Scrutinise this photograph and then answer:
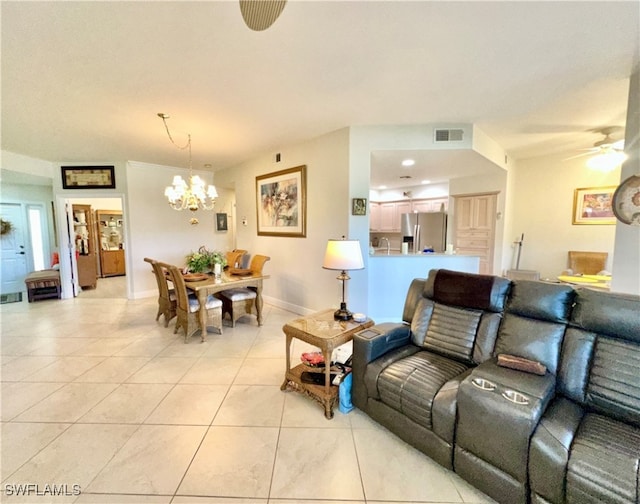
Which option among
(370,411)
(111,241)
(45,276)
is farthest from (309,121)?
(111,241)

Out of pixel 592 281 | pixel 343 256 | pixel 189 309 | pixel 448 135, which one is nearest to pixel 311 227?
pixel 343 256

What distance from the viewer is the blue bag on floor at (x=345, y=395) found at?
2072 mm

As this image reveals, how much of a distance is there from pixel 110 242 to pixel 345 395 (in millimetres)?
8700

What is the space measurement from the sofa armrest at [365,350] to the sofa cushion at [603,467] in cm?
107

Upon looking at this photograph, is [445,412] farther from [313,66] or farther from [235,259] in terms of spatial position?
[235,259]

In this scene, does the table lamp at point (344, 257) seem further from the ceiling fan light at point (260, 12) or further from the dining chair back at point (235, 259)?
the dining chair back at point (235, 259)

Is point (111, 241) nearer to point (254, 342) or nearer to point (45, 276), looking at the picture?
point (45, 276)

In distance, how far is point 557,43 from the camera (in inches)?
76.7

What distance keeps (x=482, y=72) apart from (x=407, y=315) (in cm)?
219

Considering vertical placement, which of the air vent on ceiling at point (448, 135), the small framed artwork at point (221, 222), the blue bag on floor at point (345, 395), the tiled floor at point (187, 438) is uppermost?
the air vent on ceiling at point (448, 135)

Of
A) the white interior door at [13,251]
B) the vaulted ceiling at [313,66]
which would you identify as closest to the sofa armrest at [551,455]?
the vaulted ceiling at [313,66]

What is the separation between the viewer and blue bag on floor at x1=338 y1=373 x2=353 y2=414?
6.80 ft

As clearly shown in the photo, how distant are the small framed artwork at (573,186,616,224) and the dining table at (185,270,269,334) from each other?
18.5 feet

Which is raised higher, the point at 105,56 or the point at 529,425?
the point at 105,56
